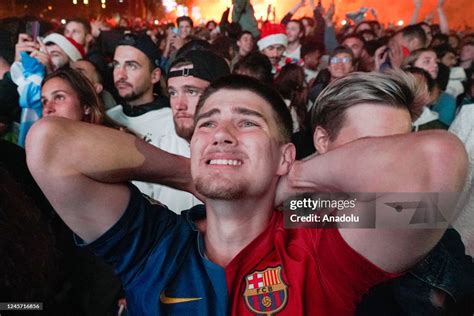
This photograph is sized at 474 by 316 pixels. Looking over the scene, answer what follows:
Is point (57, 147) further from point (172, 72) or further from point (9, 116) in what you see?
point (9, 116)

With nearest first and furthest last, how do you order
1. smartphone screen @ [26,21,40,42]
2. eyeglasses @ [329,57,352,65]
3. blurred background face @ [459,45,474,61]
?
1. smartphone screen @ [26,21,40,42]
2. eyeglasses @ [329,57,352,65]
3. blurred background face @ [459,45,474,61]

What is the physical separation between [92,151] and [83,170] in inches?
1.3

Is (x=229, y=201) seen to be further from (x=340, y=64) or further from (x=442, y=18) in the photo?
(x=442, y=18)

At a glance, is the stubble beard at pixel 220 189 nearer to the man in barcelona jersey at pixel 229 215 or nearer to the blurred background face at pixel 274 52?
the man in barcelona jersey at pixel 229 215

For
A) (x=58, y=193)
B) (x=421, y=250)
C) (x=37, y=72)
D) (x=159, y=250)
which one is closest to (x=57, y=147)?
(x=58, y=193)

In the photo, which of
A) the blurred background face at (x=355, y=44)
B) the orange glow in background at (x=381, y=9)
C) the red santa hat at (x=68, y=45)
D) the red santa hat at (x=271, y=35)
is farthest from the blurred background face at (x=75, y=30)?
the blurred background face at (x=355, y=44)

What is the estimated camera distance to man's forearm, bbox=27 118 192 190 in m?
0.65

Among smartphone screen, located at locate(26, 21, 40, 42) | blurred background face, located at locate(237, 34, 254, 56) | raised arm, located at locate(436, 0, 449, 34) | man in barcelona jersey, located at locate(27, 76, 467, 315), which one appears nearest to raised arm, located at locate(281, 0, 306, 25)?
blurred background face, located at locate(237, 34, 254, 56)

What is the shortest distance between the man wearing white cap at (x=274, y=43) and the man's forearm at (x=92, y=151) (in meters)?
0.70

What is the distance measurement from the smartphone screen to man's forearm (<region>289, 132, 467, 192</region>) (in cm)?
101

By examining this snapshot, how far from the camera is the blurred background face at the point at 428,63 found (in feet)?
4.24

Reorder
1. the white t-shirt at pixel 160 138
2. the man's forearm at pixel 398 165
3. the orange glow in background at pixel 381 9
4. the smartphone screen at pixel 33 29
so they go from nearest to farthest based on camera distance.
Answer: the man's forearm at pixel 398 165
the white t-shirt at pixel 160 138
the orange glow in background at pixel 381 9
the smartphone screen at pixel 33 29

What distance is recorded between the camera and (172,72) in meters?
1.05

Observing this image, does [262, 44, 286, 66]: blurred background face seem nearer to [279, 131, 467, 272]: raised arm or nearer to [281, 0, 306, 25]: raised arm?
[281, 0, 306, 25]: raised arm
